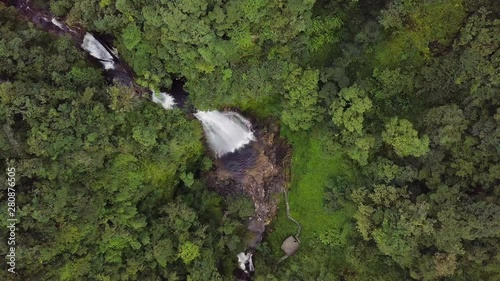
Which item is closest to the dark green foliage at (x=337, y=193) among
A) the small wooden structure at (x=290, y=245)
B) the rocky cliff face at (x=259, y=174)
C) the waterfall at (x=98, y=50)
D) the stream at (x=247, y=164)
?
the rocky cliff face at (x=259, y=174)

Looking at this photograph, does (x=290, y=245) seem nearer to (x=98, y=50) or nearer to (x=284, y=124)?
(x=284, y=124)

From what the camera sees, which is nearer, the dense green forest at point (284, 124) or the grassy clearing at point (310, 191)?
the dense green forest at point (284, 124)

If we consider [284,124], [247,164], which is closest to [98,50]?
[247,164]

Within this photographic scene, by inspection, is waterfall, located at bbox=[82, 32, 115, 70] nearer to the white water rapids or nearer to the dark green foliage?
the white water rapids

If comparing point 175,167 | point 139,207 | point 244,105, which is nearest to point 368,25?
point 244,105

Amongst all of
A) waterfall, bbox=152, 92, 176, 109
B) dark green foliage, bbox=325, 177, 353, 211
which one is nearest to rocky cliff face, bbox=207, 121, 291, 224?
dark green foliage, bbox=325, 177, 353, 211

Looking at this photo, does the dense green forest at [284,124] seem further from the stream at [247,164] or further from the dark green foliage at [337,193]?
the stream at [247,164]
